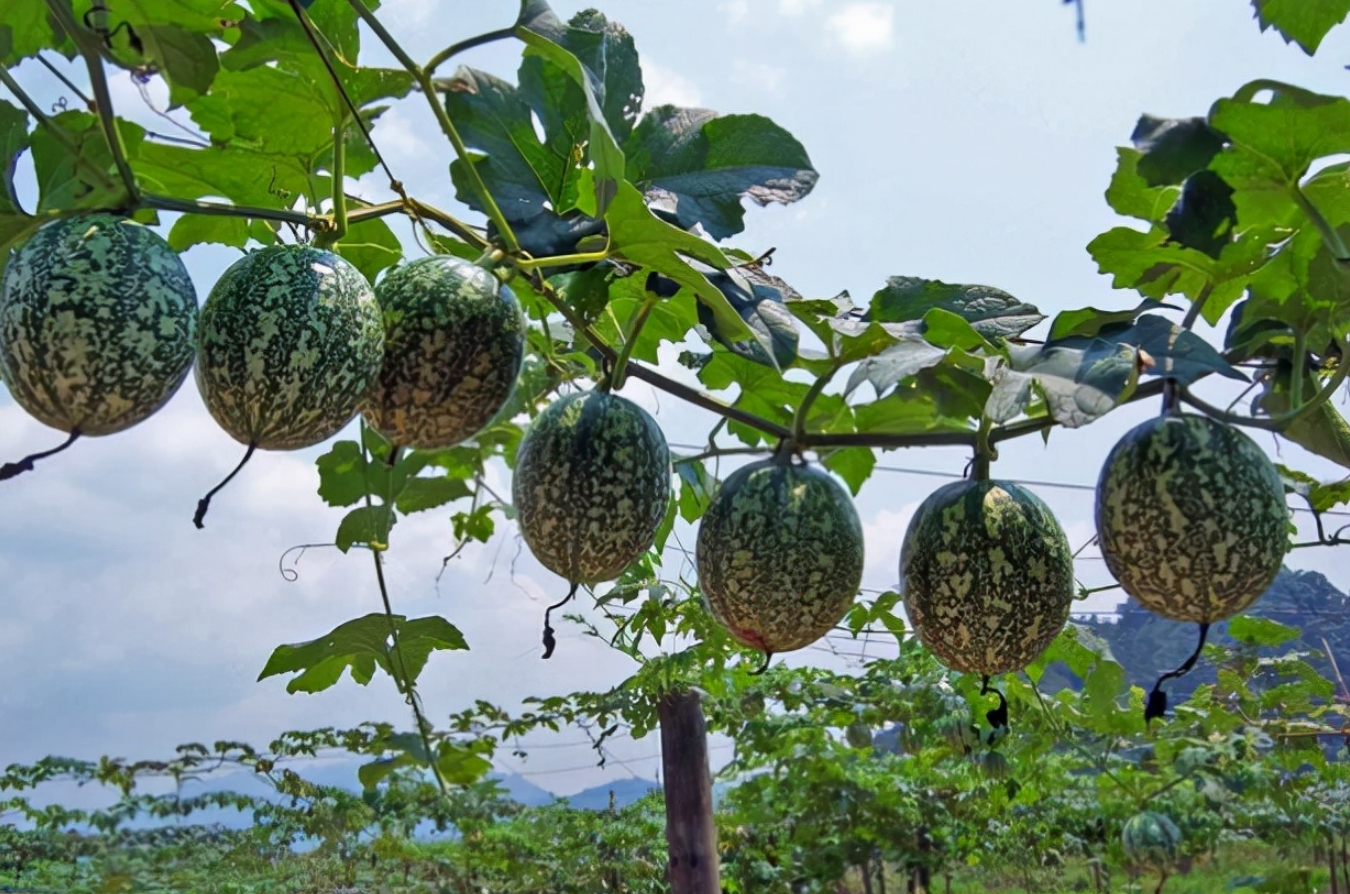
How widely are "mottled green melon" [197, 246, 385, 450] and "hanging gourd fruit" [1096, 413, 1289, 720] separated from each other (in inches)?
A: 31.1

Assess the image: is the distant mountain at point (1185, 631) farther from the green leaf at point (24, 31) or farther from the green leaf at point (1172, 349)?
the green leaf at point (24, 31)

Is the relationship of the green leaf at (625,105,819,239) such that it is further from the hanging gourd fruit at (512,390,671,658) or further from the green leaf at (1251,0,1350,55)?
the green leaf at (1251,0,1350,55)

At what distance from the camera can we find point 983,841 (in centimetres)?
639

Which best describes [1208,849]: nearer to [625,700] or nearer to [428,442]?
[625,700]

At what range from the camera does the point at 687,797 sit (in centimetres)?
376

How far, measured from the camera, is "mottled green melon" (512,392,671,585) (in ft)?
3.92

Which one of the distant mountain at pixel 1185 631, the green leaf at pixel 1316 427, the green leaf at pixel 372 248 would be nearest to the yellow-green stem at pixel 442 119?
the green leaf at pixel 372 248

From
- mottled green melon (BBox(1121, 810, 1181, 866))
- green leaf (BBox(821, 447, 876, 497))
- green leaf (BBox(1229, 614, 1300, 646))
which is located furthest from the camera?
mottled green melon (BBox(1121, 810, 1181, 866))

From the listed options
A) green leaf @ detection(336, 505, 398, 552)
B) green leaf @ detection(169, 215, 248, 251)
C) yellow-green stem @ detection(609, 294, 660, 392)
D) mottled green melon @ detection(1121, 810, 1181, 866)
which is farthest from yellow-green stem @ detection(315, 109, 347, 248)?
mottled green melon @ detection(1121, 810, 1181, 866)

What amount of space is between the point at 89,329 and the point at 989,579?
0.94 metres

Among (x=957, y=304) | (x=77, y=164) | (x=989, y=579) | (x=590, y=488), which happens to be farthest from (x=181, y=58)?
(x=989, y=579)

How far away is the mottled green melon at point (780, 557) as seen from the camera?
50.7 inches

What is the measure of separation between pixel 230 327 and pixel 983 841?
6313 millimetres

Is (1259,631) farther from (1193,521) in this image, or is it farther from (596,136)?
(596,136)
